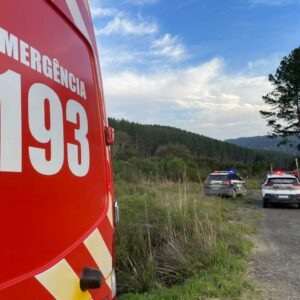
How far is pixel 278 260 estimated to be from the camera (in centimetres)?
850

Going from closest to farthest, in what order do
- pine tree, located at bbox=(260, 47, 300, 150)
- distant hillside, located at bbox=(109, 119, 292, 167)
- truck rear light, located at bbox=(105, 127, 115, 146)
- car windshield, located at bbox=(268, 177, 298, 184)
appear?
truck rear light, located at bbox=(105, 127, 115, 146) < car windshield, located at bbox=(268, 177, 298, 184) < pine tree, located at bbox=(260, 47, 300, 150) < distant hillside, located at bbox=(109, 119, 292, 167)

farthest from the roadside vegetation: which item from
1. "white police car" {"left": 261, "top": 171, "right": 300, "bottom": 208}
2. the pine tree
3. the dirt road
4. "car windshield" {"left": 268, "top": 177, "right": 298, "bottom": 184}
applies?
the pine tree

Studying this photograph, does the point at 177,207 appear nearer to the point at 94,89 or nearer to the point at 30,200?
the point at 94,89

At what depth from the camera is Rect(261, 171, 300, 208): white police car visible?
1975cm

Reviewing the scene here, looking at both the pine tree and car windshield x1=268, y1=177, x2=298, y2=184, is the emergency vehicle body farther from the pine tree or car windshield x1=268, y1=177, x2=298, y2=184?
the pine tree

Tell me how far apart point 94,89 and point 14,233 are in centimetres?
109

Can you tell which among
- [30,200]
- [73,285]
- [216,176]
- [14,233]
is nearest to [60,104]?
[30,200]

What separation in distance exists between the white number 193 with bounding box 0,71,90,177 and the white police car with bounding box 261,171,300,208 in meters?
18.7

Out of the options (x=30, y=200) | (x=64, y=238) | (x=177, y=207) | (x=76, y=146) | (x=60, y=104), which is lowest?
(x=177, y=207)

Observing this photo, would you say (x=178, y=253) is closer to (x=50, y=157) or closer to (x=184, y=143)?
(x=50, y=157)

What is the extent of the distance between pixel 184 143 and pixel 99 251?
4725 inches

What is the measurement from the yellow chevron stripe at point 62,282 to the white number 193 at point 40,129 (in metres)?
0.37

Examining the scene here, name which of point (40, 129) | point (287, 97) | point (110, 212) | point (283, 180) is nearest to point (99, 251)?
point (110, 212)

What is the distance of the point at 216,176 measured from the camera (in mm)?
23766
